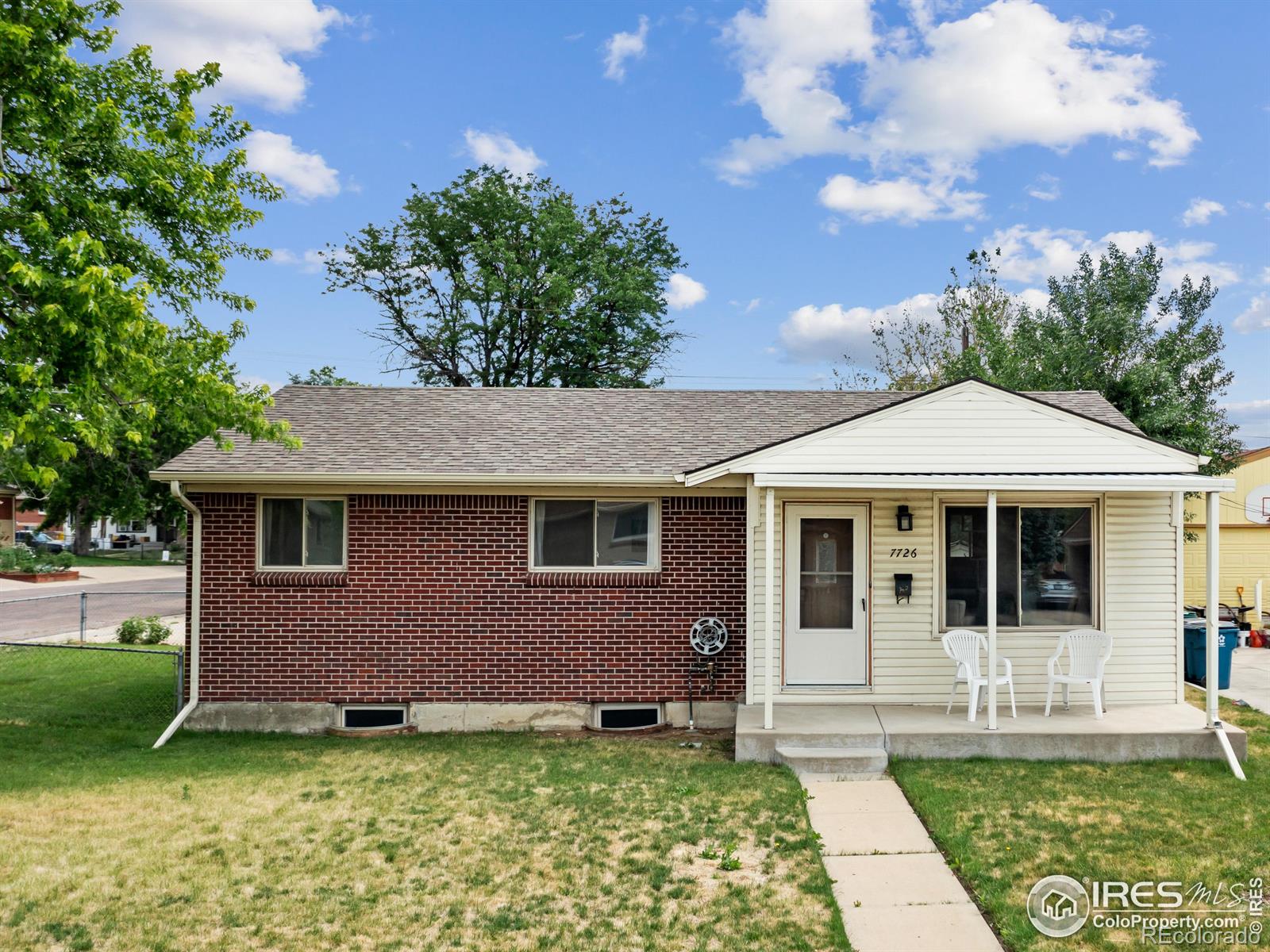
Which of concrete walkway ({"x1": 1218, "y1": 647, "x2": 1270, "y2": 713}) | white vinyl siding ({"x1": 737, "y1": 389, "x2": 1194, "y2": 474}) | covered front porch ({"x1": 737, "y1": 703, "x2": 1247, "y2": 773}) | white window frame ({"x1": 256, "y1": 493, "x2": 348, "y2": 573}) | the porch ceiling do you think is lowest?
concrete walkway ({"x1": 1218, "y1": 647, "x2": 1270, "y2": 713})

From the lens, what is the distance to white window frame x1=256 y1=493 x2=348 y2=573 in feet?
30.9

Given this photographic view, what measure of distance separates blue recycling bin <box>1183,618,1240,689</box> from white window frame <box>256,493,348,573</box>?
1057cm

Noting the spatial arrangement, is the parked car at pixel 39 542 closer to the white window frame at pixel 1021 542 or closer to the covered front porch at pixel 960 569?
the covered front porch at pixel 960 569

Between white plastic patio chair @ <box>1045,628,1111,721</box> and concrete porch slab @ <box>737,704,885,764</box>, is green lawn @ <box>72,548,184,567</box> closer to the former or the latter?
concrete porch slab @ <box>737,704,885,764</box>

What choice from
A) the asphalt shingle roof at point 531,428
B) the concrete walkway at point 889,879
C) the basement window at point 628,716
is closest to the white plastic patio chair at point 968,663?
the concrete walkway at point 889,879

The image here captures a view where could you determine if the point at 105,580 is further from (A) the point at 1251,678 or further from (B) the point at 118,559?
(A) the point at 1251,678

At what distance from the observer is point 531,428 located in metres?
10.6

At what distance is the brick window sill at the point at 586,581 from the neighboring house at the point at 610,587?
0.06 feet

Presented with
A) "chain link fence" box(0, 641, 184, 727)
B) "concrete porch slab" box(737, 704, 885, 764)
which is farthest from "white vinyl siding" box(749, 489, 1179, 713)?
Answer: "chain link fence" box(0, 641, 184, 727)

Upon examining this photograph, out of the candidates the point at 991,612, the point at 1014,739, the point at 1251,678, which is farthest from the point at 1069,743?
the point at 1251,678

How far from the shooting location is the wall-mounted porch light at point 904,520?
923 centimetres

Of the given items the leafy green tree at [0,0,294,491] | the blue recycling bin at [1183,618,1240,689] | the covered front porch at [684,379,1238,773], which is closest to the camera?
the leafy green tree at [0,0,294,491]

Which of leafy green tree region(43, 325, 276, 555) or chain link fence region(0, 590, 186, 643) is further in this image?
chain link fence region(0, 590, 186, 643)

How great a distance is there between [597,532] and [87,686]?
8335 millimetres
